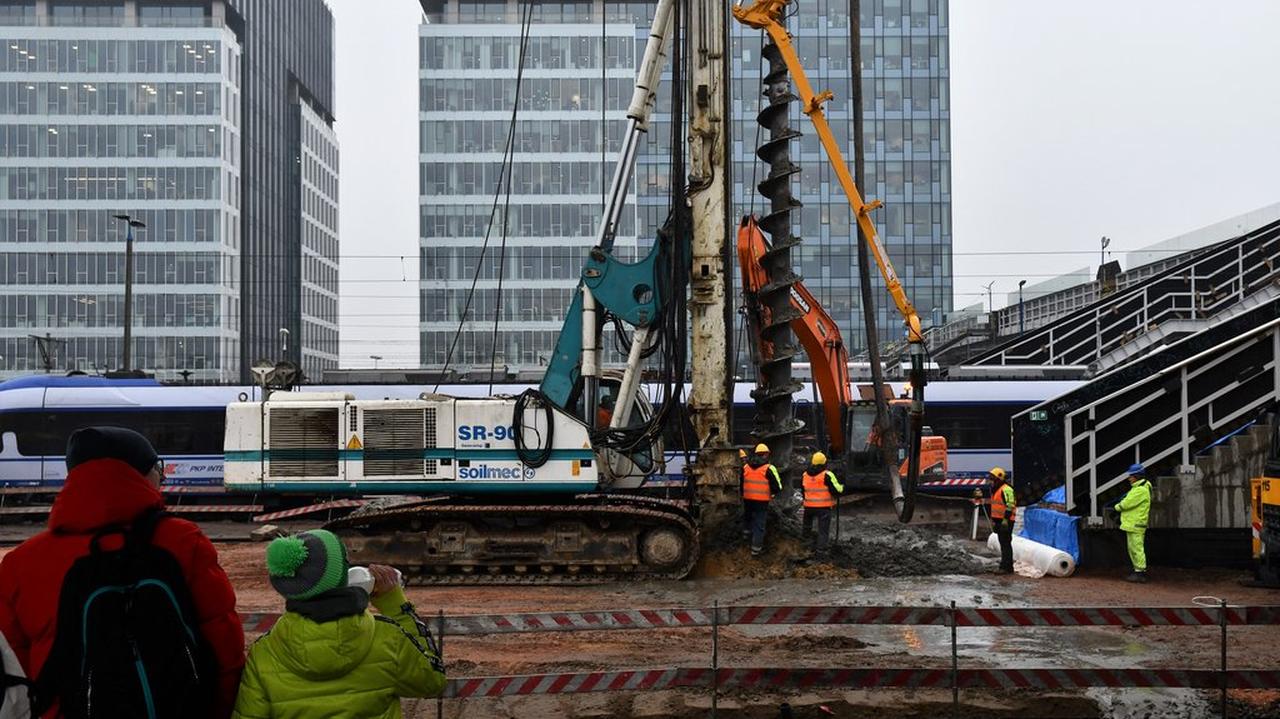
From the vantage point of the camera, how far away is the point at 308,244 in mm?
103938

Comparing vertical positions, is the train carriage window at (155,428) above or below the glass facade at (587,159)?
below

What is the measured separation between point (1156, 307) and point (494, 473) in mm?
25126

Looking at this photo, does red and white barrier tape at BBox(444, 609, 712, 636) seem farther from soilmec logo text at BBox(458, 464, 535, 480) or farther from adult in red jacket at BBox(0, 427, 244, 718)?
soilmec logo text at BBox(458, 464, 535, 480)

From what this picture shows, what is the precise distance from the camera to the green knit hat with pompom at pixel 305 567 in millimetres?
3656

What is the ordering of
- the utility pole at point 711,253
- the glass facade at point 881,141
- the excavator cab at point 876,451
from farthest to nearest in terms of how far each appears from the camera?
the glass facade at point 881,141, the excavator cab at point 876,451, the utility pole at point 711,253

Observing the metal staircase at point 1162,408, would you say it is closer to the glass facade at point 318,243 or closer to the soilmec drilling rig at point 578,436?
the soilmec drilling rig at point 578,436

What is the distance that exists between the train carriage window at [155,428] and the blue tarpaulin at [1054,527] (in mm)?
18450

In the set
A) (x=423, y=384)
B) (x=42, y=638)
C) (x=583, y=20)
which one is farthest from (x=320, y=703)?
(x=583, y=20)

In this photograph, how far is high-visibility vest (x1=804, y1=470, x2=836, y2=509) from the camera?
49.9 feet

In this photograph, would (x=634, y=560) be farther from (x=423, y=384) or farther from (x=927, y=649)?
(x=423, y=384)

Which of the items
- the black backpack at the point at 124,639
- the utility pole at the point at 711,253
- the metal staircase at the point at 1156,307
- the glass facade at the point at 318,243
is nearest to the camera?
the black backpack at the point at 124,639

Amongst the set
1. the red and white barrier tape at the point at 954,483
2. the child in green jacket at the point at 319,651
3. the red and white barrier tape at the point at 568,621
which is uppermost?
the child in green jacket at the point at 319,651

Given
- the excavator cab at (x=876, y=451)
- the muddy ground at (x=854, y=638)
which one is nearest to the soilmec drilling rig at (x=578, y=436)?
the muddy ground at (x=854, y=638)

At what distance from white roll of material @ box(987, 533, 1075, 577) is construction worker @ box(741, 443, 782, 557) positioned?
3.70 metres
